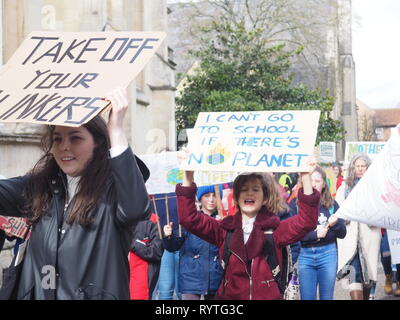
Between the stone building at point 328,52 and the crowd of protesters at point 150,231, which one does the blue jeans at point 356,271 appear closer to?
the crowd of protesters at point 150,231

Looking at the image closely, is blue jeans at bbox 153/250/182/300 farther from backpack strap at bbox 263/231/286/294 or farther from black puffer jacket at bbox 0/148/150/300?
black puffer jacket at bbox 0/148/150/300

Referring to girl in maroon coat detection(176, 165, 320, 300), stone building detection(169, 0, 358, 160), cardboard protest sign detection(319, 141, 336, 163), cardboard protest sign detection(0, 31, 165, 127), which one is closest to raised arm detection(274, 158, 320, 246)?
girl in maroon coat detection(176, 165, 320, 300)

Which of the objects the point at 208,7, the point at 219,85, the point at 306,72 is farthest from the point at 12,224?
the point at 306,72

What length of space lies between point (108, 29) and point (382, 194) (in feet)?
34.9

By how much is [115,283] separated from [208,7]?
114 feet

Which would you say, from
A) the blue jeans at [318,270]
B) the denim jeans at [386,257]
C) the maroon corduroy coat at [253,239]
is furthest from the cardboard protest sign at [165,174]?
the denim jeans at [386,257]

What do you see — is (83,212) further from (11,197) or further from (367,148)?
(367,148)

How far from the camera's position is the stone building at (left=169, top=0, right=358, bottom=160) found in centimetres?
3534

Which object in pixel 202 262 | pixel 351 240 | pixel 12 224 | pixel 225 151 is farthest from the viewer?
pixel 351 240

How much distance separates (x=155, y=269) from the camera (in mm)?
6773

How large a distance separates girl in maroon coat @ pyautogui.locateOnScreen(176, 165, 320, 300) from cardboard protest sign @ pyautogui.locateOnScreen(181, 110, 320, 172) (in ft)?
0.51

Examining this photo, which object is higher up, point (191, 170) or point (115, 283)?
point (191, 170)

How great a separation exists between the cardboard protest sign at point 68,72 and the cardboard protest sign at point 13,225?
128cm
